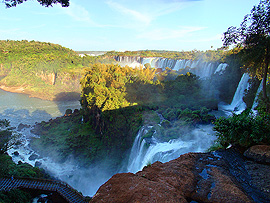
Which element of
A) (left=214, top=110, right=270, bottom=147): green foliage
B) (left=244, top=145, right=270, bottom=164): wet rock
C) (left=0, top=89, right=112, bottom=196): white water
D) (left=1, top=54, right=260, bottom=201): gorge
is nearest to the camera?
(left=244, top=145, right=270, bottom=164): wet rock

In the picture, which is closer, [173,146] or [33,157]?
[173,146]

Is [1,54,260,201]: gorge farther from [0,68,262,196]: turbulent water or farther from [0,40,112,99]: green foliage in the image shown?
[0,40,112,99]: green foliage

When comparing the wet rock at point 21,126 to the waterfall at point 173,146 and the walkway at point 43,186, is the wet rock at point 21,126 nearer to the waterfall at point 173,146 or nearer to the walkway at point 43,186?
the walkway at point 43,186

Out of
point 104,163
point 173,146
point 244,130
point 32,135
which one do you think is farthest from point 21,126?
point 244,130

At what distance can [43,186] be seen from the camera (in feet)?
38.8

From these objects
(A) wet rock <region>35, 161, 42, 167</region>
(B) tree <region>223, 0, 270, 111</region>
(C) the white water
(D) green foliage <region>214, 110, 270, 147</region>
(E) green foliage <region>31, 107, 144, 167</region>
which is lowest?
(C) the white water

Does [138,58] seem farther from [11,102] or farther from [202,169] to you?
[202,169]

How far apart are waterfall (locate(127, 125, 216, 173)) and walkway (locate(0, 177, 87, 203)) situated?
13.2 feet

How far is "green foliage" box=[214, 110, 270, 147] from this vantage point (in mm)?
5082

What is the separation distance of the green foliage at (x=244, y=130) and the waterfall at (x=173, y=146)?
4.80 metres

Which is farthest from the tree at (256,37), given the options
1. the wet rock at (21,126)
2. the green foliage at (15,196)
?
the wet rock at (21,126)

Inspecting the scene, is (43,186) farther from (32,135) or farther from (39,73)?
(39,73)

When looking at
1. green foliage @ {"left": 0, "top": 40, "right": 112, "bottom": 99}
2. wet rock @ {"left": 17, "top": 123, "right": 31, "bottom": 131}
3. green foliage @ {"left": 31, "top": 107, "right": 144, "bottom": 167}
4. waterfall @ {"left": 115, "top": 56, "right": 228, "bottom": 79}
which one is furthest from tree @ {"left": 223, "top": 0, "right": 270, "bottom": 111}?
green foliage @ {"left": 0, "top": 40, "right": 112, "bottom": 99}

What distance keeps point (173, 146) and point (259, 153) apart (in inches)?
265
